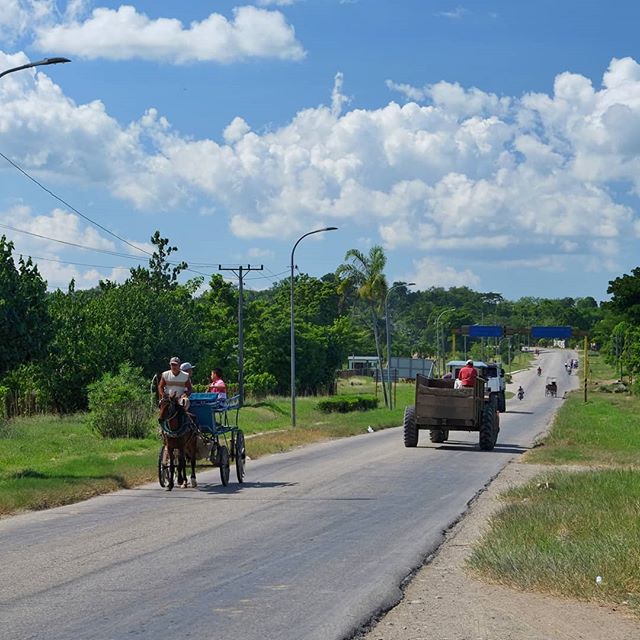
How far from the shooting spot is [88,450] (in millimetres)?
29312

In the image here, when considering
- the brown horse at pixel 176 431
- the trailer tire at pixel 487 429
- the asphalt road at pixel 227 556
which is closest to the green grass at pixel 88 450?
the asphalt road at pixel 227 556

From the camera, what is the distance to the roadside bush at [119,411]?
114 feet

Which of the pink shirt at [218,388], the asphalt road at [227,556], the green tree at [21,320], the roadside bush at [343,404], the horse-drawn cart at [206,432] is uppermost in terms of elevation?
the green tree at [21,320]

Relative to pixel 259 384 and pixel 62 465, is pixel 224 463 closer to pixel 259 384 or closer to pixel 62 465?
pixel 62 465

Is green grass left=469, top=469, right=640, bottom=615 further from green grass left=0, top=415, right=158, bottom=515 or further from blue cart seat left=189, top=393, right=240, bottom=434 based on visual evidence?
green grass left=0, top=415, right=158, bottom=515

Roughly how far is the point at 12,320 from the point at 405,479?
9960 mm

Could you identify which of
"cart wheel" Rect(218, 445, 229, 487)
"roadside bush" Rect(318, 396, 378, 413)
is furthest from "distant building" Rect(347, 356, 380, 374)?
"cart wheel" Rect(218, 445, 229, 487)

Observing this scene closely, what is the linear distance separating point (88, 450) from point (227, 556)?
18.3 meters

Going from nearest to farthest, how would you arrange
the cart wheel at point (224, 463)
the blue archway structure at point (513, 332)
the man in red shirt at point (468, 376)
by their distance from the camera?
1. the cart wheel at point (224, 463)
2. the man in red shirt at point (468, 376)
3. the blue archway structure at point (513, 332)

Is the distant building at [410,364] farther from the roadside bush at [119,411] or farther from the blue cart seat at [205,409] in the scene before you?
the blue cart seat at [205,409]

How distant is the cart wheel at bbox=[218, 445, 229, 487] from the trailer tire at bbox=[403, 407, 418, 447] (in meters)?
12.4

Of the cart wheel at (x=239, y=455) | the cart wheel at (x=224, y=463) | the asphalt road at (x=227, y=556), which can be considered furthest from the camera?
the cart wheel at (x=239, y=455)

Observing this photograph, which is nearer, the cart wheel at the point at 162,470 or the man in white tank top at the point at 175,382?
the man in white tank top at the point at 175,382

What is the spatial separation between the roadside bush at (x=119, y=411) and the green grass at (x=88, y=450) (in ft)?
1.80
